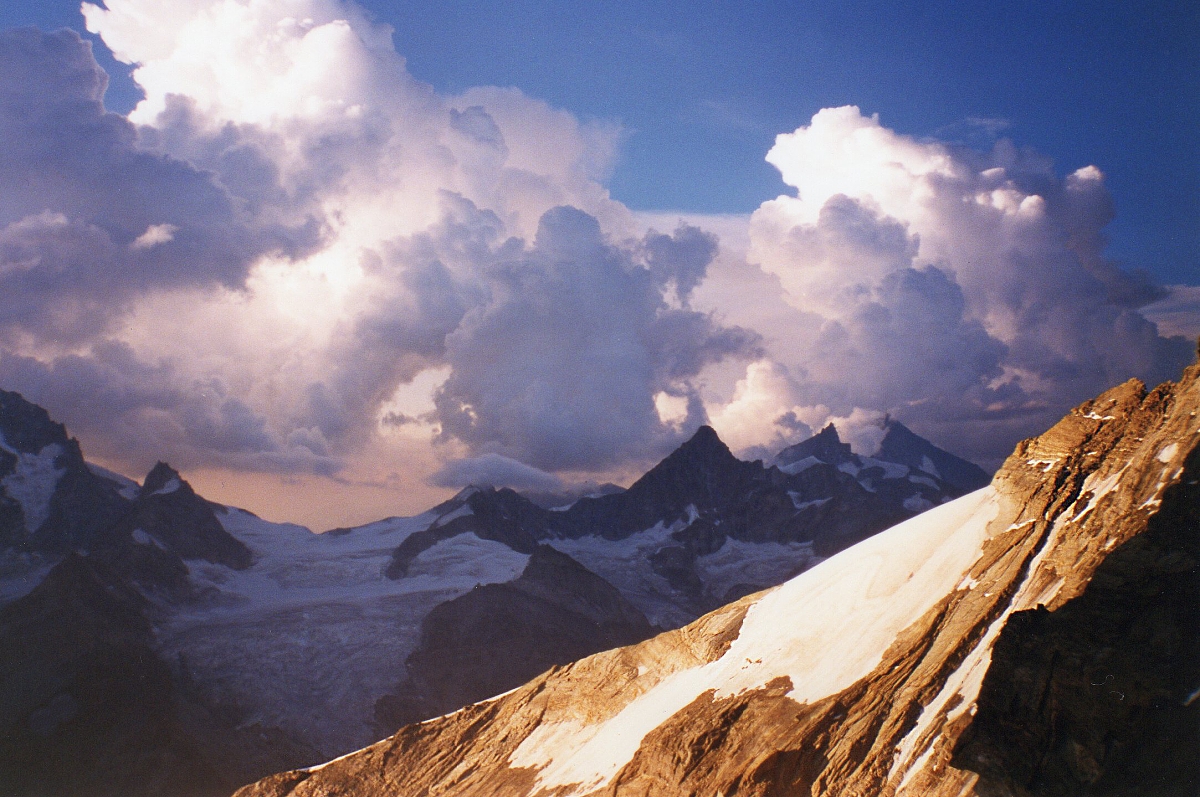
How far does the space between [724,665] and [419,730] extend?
21109 mm

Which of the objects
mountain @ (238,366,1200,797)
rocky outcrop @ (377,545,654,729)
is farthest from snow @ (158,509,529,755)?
mountain @ (238,366,1200,797)

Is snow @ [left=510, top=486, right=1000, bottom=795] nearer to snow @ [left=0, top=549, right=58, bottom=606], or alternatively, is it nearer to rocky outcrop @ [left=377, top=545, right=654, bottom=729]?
rocky outcrop @ [left=377, top=545, right=654, bottom=729]

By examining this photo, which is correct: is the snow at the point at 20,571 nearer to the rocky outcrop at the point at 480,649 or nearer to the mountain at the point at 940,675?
the rocky outcrop at the point at 480,649

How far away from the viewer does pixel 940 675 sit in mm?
28859

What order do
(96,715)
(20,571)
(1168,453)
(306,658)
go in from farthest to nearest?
(20,571), (306,658), (96,715), (1168,453)

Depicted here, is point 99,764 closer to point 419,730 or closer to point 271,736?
point 271,736

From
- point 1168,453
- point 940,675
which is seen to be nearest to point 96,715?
point 940,675

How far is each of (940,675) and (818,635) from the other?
9.84 meters

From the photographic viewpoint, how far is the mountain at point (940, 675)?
22141 mm

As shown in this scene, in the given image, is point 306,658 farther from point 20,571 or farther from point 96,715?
point 20,571

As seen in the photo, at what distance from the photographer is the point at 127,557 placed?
7239 inches

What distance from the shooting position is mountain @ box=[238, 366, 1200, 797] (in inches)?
872

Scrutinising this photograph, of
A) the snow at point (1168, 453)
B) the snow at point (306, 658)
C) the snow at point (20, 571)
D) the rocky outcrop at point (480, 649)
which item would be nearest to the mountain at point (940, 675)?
the snow at point (1168, 453)

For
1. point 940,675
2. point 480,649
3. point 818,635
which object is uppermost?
point 818,635
